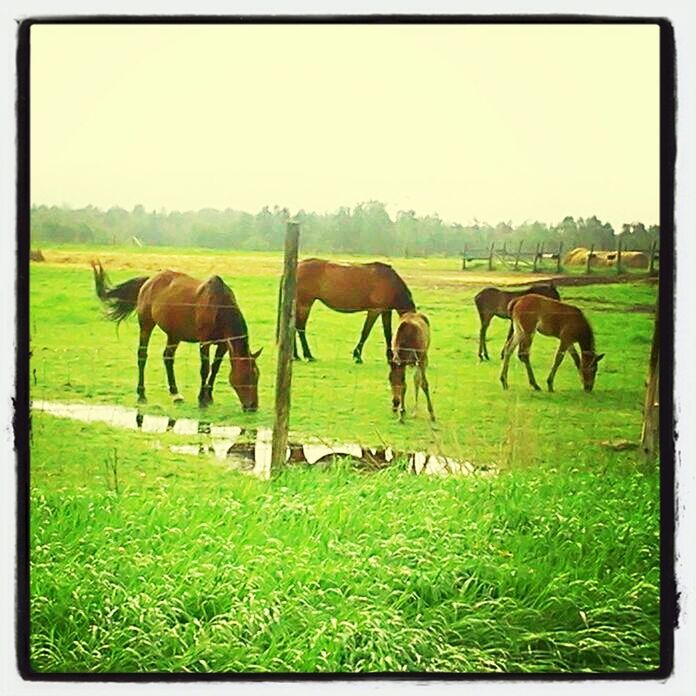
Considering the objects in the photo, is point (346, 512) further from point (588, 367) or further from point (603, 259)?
point (603, 259)

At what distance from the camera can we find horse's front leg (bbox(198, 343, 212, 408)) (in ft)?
8.33

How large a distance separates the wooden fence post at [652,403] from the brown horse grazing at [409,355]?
1.46 feet

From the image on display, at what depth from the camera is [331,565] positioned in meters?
2.49

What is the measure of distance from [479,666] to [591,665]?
0.76ft

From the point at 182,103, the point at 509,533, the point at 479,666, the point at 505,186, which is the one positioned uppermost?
the point at 182,103

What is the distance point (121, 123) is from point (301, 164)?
0.39 metres

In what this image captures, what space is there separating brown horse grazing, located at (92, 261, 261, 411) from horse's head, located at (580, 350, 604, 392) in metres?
0.68

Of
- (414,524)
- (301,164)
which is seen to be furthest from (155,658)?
(301,164)

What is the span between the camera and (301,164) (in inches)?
99.3

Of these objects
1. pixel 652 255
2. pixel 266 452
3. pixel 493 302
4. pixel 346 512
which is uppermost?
pixel 652 255

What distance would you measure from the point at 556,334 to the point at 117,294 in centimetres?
92

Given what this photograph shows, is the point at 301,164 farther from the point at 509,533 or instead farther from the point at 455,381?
the point at 509,533

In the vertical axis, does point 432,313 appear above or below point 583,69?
below

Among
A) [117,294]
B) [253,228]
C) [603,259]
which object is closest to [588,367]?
[603,259]
